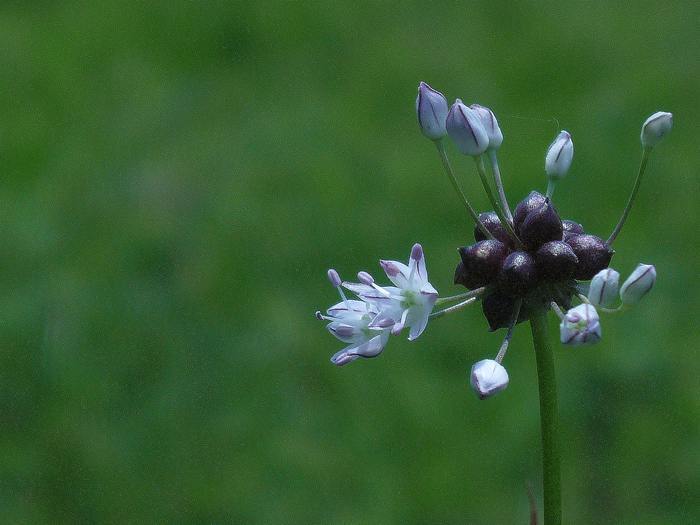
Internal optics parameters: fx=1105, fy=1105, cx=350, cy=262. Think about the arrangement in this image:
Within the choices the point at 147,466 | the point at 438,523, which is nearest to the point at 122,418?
the point at 147,466

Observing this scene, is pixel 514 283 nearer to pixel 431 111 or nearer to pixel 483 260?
pixel 483 260

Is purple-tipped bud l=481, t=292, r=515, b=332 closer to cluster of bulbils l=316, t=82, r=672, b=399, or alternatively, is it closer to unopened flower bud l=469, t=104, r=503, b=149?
cluster of bulbils l=316, t=82, r=672, b=399

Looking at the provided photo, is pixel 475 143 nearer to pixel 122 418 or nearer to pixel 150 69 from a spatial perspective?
pixel 122 418

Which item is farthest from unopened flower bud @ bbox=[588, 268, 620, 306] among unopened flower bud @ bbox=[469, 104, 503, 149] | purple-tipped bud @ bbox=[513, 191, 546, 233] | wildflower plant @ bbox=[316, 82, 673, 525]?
unopened flower bud @ bbox=[469, 104, 503, 149]

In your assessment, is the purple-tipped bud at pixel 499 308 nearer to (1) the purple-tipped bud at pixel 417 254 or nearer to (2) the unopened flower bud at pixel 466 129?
(1) the purple-tipped bud at pixel 417 254

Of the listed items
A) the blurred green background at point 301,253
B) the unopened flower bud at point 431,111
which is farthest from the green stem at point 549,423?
the blurred green background at point 301,253
